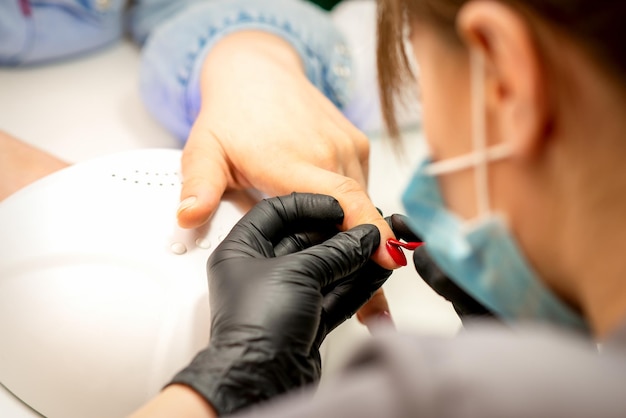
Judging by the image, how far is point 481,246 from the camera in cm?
50

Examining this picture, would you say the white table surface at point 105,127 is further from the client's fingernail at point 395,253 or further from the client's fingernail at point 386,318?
the client's fingernail at point 395,253

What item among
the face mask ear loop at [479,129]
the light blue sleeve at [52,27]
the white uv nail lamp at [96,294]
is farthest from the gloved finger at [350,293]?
the light blue sleeve at [52,27]

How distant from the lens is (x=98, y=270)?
671 mm

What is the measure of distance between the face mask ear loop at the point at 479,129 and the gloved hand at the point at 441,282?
24 cm

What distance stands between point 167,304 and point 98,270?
8 centimetres

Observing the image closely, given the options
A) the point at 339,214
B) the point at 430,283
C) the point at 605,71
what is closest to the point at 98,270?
the point at 339,214

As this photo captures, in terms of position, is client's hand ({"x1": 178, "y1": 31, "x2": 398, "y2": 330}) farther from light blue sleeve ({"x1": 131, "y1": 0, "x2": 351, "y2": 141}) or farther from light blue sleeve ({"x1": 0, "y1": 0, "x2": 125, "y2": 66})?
light blue sleeve ({"x1": 0, "y1": 0, "x2": 125, "y2": 66})

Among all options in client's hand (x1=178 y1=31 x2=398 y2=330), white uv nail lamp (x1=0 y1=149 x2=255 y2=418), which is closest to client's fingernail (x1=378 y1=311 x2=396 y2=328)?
client's hand (x1=178 y1=31 x2=398 y2=330)

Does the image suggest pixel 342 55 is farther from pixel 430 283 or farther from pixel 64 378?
pixel 64 378

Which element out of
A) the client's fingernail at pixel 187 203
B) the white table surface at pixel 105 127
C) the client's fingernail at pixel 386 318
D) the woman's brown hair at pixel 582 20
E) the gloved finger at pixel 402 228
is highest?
the woman's brown hair at pixel 582 20

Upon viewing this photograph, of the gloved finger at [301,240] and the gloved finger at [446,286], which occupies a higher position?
the gloved finger at [301,240]

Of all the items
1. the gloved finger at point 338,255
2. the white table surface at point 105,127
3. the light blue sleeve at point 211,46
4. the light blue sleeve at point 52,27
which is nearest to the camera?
the gloved finger at point 338,255

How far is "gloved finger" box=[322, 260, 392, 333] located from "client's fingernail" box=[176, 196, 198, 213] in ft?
0.56

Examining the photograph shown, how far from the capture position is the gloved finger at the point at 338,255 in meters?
0.62
